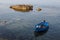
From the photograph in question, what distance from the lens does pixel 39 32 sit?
144ft

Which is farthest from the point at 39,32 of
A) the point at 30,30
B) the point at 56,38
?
the point at 56,38

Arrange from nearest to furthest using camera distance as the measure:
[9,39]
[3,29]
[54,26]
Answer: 1. [9,39]
2. [3,29]
3. [54,26]

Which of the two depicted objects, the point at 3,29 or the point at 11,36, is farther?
the point at 3,29

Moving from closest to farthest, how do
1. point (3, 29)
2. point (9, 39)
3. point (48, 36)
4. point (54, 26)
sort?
point (9, 39) → point (48, 36) → point (3, 29) → point (54, 26)

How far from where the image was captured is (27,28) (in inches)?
1848

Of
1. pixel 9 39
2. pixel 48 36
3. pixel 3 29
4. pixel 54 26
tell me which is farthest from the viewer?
pixel 54 26

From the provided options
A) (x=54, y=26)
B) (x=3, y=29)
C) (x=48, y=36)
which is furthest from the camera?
(x=54, y=26)

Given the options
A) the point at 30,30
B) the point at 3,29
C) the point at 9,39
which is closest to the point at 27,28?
the point at 30,30

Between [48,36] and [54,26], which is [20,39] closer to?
[48,36]

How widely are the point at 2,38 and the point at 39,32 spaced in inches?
423

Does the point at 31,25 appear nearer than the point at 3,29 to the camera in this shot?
No

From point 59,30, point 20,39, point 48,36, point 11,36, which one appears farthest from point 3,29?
point 59,30

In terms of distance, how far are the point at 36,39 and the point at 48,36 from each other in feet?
12.1

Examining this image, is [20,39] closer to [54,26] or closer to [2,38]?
[2,38]
